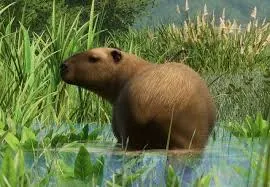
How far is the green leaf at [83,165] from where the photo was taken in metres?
2.70

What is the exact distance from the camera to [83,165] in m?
2.73

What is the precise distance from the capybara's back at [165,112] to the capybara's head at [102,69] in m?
0.74

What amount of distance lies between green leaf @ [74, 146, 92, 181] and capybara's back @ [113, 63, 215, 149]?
7.27 feet

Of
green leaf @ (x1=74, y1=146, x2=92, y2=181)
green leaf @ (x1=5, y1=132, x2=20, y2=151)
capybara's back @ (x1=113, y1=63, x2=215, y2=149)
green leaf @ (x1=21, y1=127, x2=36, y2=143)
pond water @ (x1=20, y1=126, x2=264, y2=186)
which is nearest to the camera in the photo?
green leaf @ (x1=74, y1=146, x2=92, y2=181)

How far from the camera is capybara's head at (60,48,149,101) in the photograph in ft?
19.2

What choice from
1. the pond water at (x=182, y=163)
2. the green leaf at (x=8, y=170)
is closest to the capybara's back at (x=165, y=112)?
the pond water at (x=182, y=163)

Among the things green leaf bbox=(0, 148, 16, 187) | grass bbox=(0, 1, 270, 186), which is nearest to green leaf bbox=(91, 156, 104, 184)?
grass bbox=(0, 1, 270, 186)

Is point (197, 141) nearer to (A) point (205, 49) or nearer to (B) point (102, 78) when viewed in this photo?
(B) point (102, 78)

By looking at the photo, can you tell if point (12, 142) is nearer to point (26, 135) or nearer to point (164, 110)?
point (26, 135)

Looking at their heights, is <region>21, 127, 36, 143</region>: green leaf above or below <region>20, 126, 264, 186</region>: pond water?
below

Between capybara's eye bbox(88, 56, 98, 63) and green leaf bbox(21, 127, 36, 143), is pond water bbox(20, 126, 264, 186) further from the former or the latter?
capybara's eye bbox(88, 56, 98, 63)

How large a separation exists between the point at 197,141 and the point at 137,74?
0.84 metres

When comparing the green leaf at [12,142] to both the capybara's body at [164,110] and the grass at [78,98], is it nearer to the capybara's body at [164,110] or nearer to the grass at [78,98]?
the grass at [78,98]

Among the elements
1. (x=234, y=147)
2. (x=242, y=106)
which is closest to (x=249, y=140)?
(x=234, y=147)
